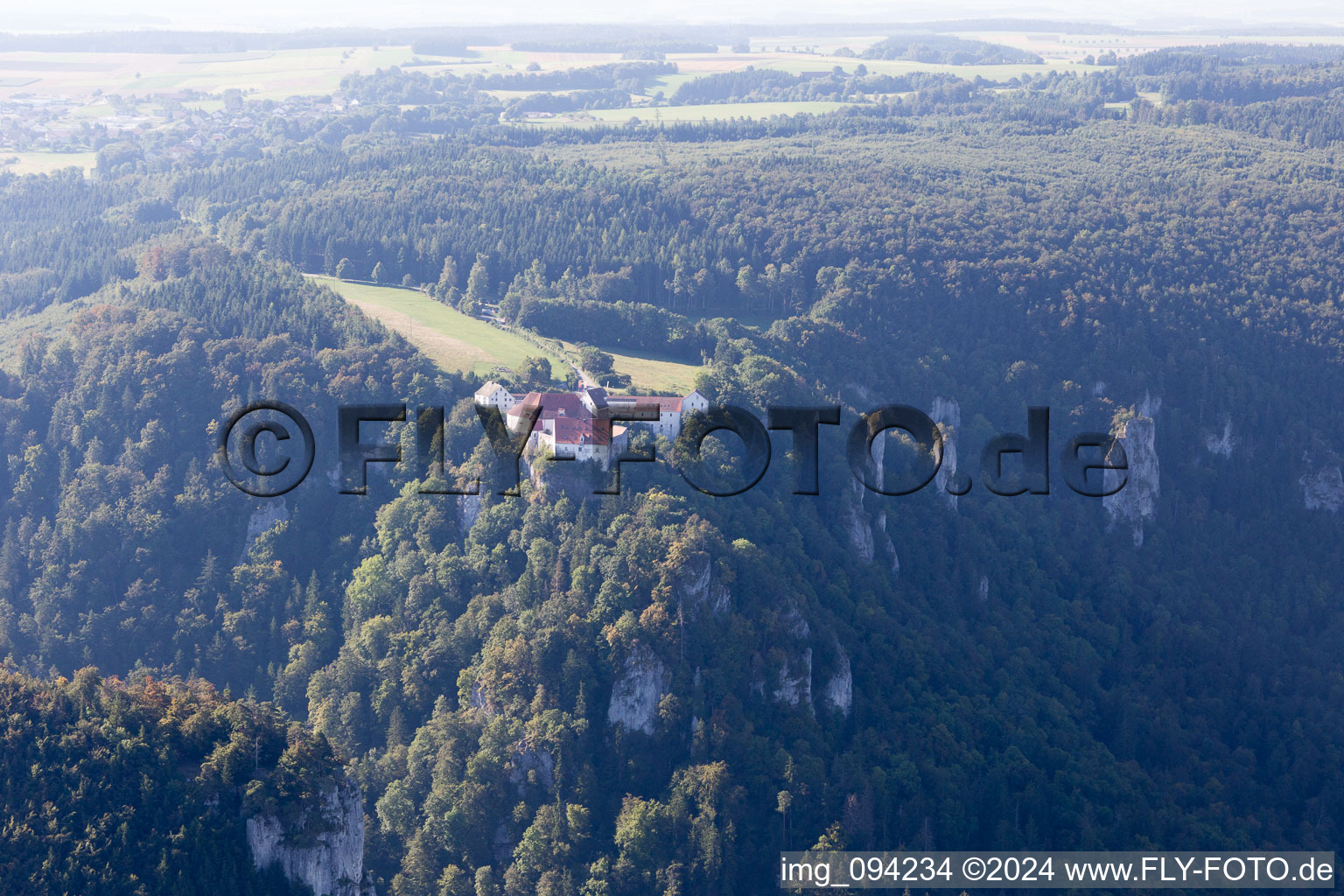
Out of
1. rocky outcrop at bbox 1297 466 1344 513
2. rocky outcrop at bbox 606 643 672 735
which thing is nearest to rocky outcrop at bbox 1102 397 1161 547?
rocky outcrop at bbox 1297 466 1344 513

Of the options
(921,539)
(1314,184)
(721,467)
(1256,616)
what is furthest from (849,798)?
(1314,184)

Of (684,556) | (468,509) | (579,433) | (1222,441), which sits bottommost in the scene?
(1222,441)

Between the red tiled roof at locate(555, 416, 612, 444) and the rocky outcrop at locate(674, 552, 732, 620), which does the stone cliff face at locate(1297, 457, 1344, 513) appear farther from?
the red tiled roof at locate(555, 416, 612, 444)

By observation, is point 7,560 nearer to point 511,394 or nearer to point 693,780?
point 511,394

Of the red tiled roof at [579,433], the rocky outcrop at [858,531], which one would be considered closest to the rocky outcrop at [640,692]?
the red tiled roof at [579,433]

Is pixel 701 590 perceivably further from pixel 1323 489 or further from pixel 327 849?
pixel 1323 489

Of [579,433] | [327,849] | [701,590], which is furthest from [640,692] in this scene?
[327,849]
